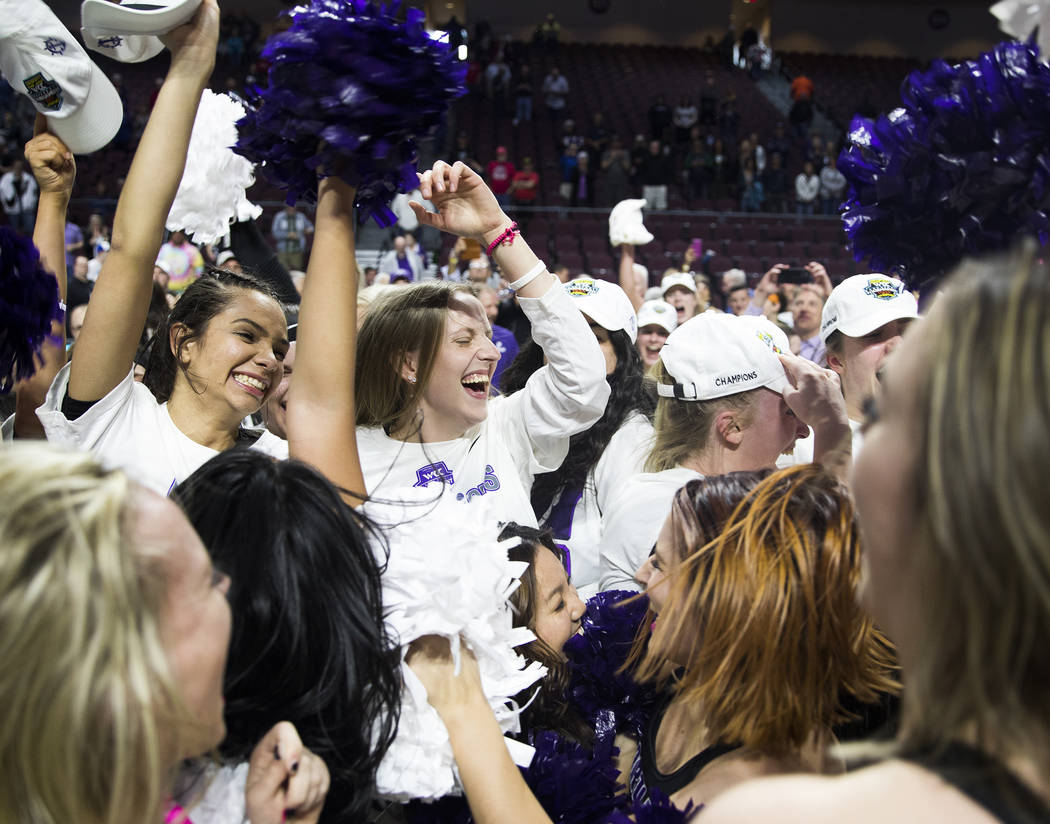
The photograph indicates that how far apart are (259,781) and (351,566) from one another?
249 millimetres

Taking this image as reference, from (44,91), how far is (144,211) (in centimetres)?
60

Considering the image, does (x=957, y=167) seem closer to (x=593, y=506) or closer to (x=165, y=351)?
(x=593, y=506)

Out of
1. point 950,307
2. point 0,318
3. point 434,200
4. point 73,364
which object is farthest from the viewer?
point 434,200

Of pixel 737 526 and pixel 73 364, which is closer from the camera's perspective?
pixel 737 526

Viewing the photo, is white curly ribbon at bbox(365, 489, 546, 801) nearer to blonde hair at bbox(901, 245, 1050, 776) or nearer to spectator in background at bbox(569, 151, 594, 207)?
blonde hair at bbox(901, 245, 1050, 776)

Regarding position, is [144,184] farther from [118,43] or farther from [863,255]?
[863,255]

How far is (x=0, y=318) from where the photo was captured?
1505 mm

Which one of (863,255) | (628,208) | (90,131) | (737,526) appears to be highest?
(628,208)

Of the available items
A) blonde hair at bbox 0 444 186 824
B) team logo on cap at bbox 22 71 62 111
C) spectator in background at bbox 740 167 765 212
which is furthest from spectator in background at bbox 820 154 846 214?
blonde hair at bbox 0 444 186 824

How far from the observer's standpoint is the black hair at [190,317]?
2236 mm

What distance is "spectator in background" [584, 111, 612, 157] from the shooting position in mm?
14469

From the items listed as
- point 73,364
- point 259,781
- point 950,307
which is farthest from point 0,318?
point 950,307

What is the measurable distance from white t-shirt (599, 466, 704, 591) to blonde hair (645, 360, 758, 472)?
117 millimetres

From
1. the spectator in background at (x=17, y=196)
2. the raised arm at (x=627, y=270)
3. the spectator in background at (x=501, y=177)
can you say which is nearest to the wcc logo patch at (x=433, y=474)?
the raised arm at (x=627, y=270)
